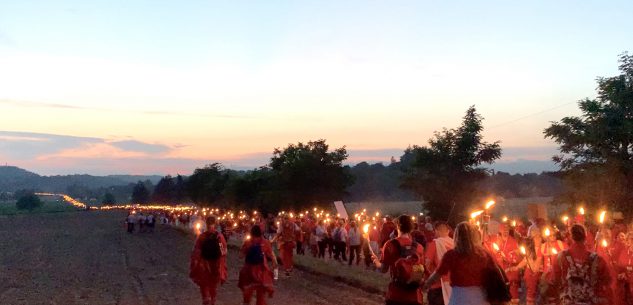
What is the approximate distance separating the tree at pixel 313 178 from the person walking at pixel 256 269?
4967cm

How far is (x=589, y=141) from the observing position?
33.9m

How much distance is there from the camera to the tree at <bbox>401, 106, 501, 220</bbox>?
52.8m

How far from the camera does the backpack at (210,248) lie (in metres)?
12.9

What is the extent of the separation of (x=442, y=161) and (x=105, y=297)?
128ft

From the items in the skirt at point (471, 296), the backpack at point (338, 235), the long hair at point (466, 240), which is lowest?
the skirt at point (471, 296)

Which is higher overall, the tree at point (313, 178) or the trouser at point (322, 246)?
the tree at point (313, 178)

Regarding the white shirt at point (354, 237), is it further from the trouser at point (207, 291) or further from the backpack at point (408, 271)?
the backpack at point (408, 271)

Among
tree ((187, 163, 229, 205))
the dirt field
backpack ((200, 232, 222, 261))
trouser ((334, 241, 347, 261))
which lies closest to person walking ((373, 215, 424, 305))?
backpack ((200, 232, 222, 261))

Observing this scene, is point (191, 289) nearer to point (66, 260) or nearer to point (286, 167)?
point (66, 260)

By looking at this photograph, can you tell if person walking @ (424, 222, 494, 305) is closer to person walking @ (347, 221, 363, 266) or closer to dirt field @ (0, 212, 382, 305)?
dirt field @ (0, 212, 382, 305)

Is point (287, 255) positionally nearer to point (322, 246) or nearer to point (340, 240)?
point (340, 240)

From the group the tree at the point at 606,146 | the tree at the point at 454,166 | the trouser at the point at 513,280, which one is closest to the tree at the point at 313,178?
the tree at the point at 454,166

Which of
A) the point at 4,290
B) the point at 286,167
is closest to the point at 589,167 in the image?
the point at 4,290

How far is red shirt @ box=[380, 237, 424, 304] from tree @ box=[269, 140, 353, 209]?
53406 millimetres
